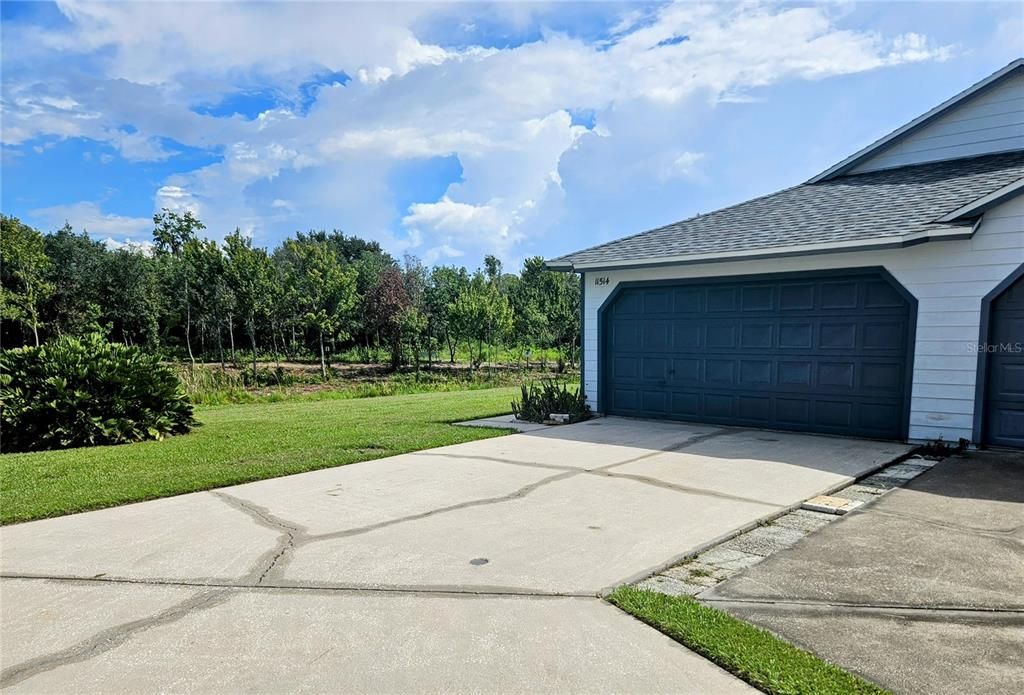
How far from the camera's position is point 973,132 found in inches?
373

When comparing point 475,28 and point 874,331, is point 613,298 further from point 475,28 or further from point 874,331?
point 475,28

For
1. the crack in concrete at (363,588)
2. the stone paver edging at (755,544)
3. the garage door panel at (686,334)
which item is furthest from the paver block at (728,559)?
the garage door panel at (686,334)

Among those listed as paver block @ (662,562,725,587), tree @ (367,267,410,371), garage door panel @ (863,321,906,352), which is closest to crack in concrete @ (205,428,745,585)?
paver block @ (662,562,725,587)

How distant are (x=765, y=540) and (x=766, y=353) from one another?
16.7 ft

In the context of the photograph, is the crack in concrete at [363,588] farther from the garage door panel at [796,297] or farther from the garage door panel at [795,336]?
the garage door panel at [796,297]

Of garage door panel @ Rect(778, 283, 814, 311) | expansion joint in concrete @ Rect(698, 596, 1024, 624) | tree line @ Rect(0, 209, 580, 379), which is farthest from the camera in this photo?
tree line @ Rect(0, 209, 580, 379)

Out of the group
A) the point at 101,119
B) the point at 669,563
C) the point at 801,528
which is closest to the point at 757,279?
the point at 801,528

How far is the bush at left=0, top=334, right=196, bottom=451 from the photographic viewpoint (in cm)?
774

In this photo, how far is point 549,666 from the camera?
2420 millimetres

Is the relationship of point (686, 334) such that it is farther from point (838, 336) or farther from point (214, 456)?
point (214, 456)

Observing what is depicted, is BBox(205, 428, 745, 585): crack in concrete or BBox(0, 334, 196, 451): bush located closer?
BBox(205, 428, 745, 585): crack in concrete

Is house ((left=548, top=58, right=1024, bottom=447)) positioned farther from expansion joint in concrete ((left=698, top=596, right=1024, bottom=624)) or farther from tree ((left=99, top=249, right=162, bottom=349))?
tree ((left=99, top=249, right=162, bottom=349))

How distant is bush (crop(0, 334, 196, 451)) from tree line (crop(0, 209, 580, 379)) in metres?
12.2

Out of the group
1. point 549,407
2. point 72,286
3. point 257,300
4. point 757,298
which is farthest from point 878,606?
point 72,286
